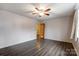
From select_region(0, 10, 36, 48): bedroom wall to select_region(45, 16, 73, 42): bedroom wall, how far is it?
2.83ft

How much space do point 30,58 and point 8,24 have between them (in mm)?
2563

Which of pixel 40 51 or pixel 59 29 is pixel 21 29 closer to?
pixel 59 29

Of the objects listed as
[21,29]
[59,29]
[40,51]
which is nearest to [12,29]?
[21,29]

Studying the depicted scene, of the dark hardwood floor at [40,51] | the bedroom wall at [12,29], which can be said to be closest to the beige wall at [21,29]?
the bedroom wall at [12,29]

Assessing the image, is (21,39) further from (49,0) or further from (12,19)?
(49,0)

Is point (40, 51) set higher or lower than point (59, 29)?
lower

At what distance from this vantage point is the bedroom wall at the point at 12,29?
9.32ft

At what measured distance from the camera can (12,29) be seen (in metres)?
3.19

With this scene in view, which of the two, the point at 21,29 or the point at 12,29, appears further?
the point at 21,29

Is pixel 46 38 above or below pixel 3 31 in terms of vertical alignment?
below

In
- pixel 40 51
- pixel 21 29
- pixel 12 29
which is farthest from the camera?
pixel 21 29

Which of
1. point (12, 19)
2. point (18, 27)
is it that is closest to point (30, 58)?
point (12, 19)

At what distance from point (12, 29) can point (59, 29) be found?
1.76 meters

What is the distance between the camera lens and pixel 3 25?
2855 millimetres
